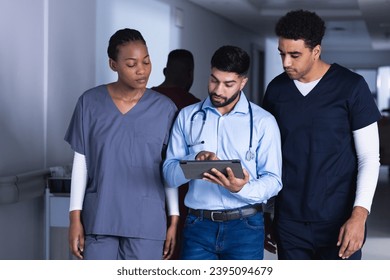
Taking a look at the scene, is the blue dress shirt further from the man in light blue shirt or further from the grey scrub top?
the grey scrub top

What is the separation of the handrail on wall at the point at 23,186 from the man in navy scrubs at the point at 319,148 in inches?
72.0

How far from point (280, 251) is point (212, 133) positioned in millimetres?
496

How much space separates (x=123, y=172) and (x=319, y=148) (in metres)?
0.66

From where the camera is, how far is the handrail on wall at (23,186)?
3971 mm

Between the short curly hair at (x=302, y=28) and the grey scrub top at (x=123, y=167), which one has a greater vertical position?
the short curly hair at (x=302, y=28)

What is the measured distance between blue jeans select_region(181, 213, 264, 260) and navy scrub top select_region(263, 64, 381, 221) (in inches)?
7.9

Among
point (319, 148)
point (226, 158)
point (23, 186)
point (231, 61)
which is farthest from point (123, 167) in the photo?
point (23, 186)

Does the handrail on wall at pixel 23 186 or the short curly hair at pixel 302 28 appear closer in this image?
the short curly hair at pixel 302 28

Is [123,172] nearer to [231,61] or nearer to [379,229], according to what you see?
[231,61]

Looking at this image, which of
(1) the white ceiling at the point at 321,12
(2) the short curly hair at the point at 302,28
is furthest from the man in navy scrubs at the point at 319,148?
(1) the white ceiling at the point at 321,12

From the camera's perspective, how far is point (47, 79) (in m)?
4.83

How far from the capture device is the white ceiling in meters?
9.79

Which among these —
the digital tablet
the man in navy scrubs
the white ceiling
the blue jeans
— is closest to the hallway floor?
the white ceiling

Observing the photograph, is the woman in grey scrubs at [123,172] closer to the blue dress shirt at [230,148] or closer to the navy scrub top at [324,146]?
the blue dress shirt at [230,148]
